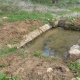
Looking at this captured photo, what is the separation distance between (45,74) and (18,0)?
550 inches

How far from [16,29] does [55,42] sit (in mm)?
2391

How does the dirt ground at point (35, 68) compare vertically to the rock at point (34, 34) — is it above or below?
above

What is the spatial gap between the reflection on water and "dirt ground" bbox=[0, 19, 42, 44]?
0.79 metres

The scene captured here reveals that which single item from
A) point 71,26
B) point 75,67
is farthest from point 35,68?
point 71,26

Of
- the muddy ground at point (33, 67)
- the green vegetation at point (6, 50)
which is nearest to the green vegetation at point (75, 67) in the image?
the muddy ground at point (33, 67)

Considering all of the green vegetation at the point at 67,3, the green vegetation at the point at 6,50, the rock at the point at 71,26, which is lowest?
the green vegetation at the point at 67,3

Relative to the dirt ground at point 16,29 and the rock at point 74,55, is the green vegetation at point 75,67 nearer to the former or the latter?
the rock at point 74,55

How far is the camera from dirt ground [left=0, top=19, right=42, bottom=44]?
1166 cm

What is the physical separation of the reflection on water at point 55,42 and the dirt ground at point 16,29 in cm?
79

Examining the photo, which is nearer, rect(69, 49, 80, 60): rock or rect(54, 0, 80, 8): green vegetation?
rect(69, 49, 80, 60): rock

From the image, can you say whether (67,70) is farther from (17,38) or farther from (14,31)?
(14,31)

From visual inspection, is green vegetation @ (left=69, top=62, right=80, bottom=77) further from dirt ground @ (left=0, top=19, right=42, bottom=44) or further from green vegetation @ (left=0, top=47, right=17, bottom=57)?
dirt ground @ (left=0, top=19, right=42, bottom=44)

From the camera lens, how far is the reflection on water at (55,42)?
11234mm

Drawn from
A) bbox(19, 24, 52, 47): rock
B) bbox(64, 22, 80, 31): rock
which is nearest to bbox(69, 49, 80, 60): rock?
bbox(19, 24, 52, 47): rock
